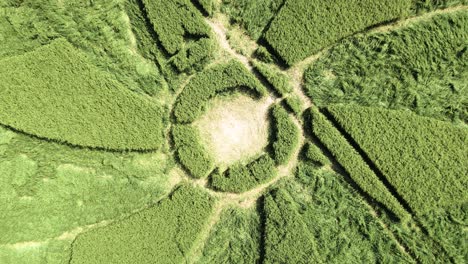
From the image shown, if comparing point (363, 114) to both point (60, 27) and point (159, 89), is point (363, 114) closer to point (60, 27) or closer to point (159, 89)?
point (159, 89)

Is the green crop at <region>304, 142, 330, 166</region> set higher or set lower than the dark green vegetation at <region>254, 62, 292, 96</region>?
lower

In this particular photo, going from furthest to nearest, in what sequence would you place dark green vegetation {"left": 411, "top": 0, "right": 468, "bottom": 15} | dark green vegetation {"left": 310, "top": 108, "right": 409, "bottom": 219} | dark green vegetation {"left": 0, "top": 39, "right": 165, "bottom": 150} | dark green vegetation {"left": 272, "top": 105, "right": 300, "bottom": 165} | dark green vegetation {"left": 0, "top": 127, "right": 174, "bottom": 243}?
dark green vegetation {"left": 0, "top": 127, "right": 174, "bottom": 243} → dark green vegetation {"left": 0, "top": 39, "right": 165, "bottom": 150} → dark green vegetation {"left": 272, "top": 105, "right": 300, "bottom": 165} → dark green vegetation {"left": 310, "top": 108, "right": 409, "bottom": 219} → dark green vegetation {"left": 411, "top": 0, "right": 468, "bottom": 15}

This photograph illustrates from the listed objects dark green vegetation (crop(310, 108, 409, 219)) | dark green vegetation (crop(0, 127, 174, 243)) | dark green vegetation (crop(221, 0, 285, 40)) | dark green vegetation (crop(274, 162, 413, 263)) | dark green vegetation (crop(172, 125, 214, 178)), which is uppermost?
dark green vegetation (crop(221, 0, 285, 40))

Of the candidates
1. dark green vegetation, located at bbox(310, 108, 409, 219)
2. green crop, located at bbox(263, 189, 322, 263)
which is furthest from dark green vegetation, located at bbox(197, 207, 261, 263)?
dark green vegetation, located at bbox(310, 108, 409, 219)

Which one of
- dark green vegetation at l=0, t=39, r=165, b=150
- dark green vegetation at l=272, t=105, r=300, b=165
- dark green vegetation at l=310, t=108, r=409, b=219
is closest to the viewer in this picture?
→ dark green vegetation at l=310, t=108, r=409, b=219

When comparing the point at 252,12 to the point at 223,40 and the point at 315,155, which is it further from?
the point at 315,155

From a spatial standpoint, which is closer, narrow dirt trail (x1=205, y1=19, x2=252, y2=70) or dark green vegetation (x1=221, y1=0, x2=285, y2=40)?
dark green vegetation (x1=221, y1=0, x2=285, y2=40)

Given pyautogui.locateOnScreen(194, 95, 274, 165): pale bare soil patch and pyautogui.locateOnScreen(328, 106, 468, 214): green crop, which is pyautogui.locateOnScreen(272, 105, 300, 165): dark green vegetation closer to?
pyautogui.locateOnScreen(194, 95, 274, 165): pale bare soil patch
